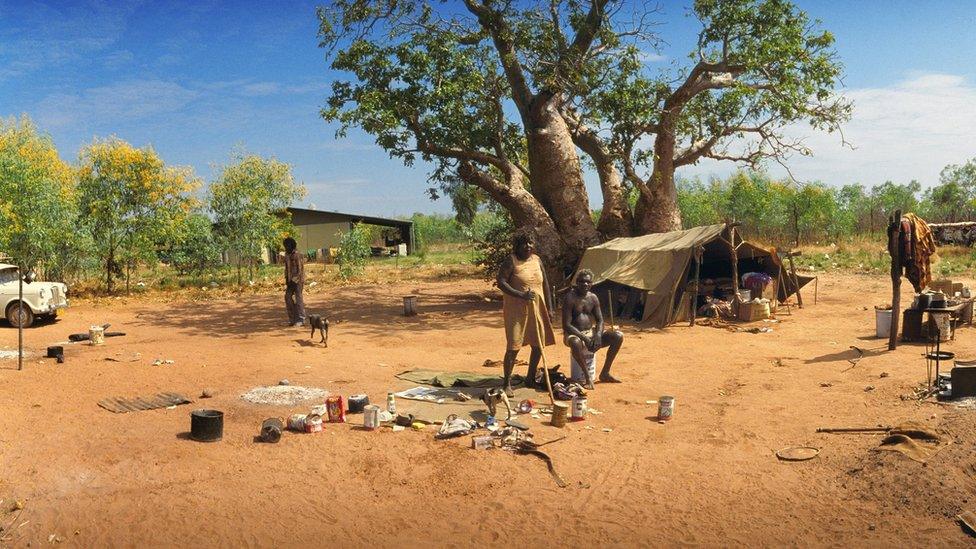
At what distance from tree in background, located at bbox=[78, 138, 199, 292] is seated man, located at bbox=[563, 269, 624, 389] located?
1706 centimetres

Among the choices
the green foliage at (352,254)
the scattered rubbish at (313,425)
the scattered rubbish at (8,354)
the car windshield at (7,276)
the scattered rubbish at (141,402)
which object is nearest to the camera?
the scattered rubbish at (313,425)

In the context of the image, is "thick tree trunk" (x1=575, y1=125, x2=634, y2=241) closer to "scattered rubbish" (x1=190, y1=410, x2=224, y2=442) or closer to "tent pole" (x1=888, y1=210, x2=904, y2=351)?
"tent pole" (x1=888, y1=210, x2=904, y2=351)

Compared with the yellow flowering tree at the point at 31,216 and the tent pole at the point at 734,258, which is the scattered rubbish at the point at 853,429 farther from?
the yellow flowering tree at the point at 31,216

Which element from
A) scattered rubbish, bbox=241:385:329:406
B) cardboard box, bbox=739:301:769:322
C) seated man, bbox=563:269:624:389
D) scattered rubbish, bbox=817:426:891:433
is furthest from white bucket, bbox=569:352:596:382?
cardboard box, bbox=739:301:769:322

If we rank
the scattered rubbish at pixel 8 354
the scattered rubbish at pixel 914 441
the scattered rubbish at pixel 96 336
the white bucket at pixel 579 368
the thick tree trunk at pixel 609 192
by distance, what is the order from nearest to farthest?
the scattered rubbish at pixel 914 441 < the white bucket at pixel 579 368 < the scattered rubbish at pixel 8 354 < the scattered rubbish at pixel 96 336 < the thick tree trunk at pixel 609 192

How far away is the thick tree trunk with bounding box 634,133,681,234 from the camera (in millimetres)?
17594

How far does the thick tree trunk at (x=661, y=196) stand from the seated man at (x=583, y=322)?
34.0ft

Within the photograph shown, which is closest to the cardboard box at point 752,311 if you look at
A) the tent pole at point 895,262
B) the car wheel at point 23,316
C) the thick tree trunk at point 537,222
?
the tent pole at point 895,262

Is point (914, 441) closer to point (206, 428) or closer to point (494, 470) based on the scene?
point (494, 470)

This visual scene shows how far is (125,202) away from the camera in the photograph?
2133 centimetres

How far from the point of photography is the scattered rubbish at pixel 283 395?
749 cm

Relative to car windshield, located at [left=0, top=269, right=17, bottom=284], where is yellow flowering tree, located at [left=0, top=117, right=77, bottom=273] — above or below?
above

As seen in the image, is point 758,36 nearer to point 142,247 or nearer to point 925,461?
point 925,461

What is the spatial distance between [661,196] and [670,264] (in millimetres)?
4478
